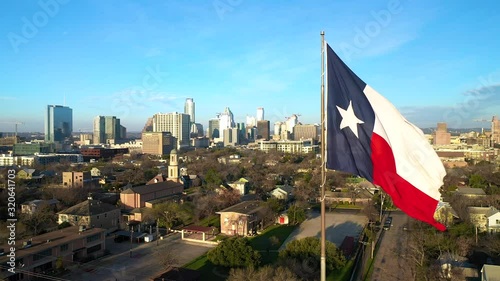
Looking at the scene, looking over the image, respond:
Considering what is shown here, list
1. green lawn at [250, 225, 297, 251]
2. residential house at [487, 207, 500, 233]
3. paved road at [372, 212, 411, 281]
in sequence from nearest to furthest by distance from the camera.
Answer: paved road at [372, 212, 411, 281] → green lawn at [250, 225, 297, 251] → residential house at [487, 207, 500, 233]

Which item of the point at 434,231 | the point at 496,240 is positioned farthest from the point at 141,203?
the point at 496,240

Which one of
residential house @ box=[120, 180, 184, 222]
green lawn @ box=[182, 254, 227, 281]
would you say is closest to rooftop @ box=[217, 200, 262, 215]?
green lawn @ box=[182, 254, 227, 281]

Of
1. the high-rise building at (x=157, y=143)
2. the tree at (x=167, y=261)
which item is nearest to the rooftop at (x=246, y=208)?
the tree at (x=167, y=261)

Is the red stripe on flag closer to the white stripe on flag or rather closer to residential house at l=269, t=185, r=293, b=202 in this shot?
the white stripe on flag

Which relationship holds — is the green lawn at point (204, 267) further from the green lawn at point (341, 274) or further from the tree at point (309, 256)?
the green lawn at point (341, 274)

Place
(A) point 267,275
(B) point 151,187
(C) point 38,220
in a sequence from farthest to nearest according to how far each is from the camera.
Result: (B) point 151,187 → (C) point 38,220 → (A) point 267,275

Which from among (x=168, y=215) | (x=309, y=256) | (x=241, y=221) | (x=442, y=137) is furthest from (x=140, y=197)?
(x=442, y=137)

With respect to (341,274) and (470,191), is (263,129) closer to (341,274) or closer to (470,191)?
(470,191)
